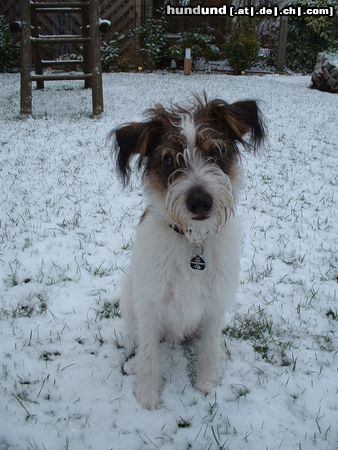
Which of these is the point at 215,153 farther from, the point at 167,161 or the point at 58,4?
the point at 58,4

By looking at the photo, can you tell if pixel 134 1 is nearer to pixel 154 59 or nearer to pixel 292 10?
pixel 154 59

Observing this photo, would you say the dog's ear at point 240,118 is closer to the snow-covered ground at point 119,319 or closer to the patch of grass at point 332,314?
the snow-covered ground at point 119,319

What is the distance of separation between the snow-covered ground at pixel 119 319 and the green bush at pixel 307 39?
12.6 metres

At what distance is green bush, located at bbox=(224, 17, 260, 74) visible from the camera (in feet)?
51.9

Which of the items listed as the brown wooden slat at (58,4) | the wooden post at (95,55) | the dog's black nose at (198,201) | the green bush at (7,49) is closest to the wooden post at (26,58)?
the brown wooden slat at (58,4)

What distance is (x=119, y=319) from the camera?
10.1ft

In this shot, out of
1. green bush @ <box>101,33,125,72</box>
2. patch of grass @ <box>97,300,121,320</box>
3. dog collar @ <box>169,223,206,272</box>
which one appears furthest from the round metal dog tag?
green bush @ <box>101,33,125,72</box>

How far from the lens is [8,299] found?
127 inches

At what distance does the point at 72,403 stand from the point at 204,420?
0.80 metres

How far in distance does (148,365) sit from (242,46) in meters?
16.1

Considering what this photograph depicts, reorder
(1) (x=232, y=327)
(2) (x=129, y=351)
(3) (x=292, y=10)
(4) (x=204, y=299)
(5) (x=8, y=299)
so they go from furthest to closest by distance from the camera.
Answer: (3) (x=292, y=10)
(5) (x=8, y=299)
(1) (x=232, y=327)
(2) (x=129, y=351)
(4) (x=204, y=299)

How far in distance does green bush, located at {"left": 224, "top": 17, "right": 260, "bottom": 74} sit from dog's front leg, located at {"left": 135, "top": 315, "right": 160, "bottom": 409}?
52.3 feet

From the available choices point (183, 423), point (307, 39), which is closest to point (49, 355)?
point (183, 423)

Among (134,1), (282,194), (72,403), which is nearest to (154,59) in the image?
(134,1)
